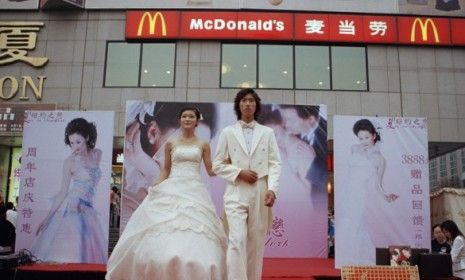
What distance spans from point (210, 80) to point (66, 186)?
698 centimetres

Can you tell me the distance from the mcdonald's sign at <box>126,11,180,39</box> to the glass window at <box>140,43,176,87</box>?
38cm

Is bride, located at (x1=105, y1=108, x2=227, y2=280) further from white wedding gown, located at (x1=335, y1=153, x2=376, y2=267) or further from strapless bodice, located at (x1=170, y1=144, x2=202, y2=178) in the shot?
white wedding gown, located at (x1=335, y1=153, x2=376, y2=267)

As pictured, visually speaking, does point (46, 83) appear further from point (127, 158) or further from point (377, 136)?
point (377, 136)

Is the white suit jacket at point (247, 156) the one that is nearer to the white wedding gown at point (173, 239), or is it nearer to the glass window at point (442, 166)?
the white wedding gown at point (173, 239)

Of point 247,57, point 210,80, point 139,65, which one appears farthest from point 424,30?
point 139,65

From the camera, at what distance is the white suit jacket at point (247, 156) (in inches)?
130

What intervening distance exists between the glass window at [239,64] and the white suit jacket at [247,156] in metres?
9.90

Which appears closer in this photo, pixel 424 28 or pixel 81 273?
pixel 81 273

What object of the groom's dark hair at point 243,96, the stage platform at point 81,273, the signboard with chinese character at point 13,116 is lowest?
the stage platform at point 81,273

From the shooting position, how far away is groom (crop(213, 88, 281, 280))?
10.1 feet

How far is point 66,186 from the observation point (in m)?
6.83

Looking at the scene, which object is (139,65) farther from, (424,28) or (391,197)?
(391,197)

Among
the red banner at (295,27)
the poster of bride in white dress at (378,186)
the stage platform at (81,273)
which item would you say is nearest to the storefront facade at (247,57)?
the red banner at (295,27)

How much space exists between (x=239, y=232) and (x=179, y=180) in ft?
2.80
